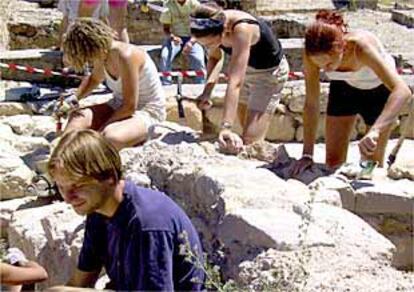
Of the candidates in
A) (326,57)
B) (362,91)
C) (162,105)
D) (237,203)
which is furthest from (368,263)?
(162,105)

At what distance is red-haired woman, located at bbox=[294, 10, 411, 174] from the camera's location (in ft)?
17.0

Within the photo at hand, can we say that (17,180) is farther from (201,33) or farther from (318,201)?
(318,201)

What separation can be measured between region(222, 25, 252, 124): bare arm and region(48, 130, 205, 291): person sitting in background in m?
2.28

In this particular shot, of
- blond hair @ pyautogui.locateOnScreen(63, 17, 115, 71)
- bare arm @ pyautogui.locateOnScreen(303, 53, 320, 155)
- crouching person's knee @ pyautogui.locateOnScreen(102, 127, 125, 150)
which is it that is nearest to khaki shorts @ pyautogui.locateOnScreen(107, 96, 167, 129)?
crouching person's knee @ pyautogui.locateOnScreen(102, 127, 125, 150)

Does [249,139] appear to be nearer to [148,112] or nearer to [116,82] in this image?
[148,112]

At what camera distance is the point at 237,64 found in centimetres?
589

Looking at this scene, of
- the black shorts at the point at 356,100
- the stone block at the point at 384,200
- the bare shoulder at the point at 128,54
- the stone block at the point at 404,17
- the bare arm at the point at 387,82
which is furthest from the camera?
the stone block at the point at 404,17

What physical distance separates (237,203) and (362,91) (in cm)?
146

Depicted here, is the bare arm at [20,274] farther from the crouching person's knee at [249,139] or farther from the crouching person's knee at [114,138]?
the crouching person's knee at [249,139]

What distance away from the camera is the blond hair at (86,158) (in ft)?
11.6

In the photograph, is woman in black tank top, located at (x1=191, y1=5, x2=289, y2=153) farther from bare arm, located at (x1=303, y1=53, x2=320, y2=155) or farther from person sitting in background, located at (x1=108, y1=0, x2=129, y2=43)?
person sitting in background, located at (x1=108, y1=0, x2=129, y2=43)

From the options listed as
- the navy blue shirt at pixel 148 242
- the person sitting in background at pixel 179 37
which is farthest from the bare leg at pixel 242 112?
the person sitting in background at pixel 179 37

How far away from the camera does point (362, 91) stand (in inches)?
229

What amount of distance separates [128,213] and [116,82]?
103 inches
